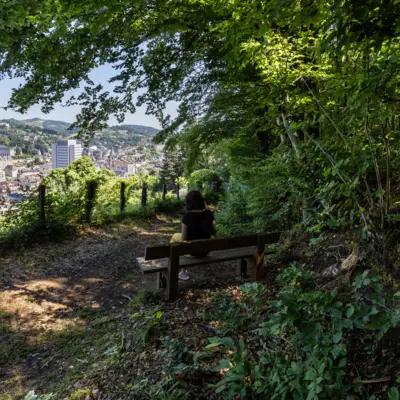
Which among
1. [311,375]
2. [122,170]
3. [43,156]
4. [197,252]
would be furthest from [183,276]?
[122,170]

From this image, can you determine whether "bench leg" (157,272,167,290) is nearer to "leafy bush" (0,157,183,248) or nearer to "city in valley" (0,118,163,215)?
"leafy bush" (0,157,183,248)

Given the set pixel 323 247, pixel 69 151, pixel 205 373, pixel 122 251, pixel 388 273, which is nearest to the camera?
pixel 205 373

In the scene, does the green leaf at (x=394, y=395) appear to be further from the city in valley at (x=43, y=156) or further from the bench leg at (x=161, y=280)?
the city in valley at (x=43, y=156)

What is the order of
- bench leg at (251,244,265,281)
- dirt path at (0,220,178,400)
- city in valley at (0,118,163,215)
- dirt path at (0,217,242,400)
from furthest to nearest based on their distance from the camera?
city in valley at (0,118,163,215) → bench leg at (251,244,265,281) → dirt path at (0,220,178,400) → dirt path at (0,217,242,400)

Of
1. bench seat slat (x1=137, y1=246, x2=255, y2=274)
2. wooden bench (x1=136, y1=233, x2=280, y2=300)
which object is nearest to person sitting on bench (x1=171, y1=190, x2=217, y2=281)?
bench seat slat (x1=137, y1=246, x2=255, y2=274)

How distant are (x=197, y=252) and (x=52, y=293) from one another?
9.09ft

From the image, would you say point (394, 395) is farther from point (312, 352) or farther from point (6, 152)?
point (6, 152)

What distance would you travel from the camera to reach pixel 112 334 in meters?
3.37

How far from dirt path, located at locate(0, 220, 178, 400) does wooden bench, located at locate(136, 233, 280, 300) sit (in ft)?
2.88

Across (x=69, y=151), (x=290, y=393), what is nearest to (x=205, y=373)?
(x=290, y=393)

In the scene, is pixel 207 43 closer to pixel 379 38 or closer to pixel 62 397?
pixel 379 38

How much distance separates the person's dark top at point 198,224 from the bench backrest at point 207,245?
1.61 feet

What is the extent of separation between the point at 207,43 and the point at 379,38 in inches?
269

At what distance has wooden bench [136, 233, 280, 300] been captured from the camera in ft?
12.3
